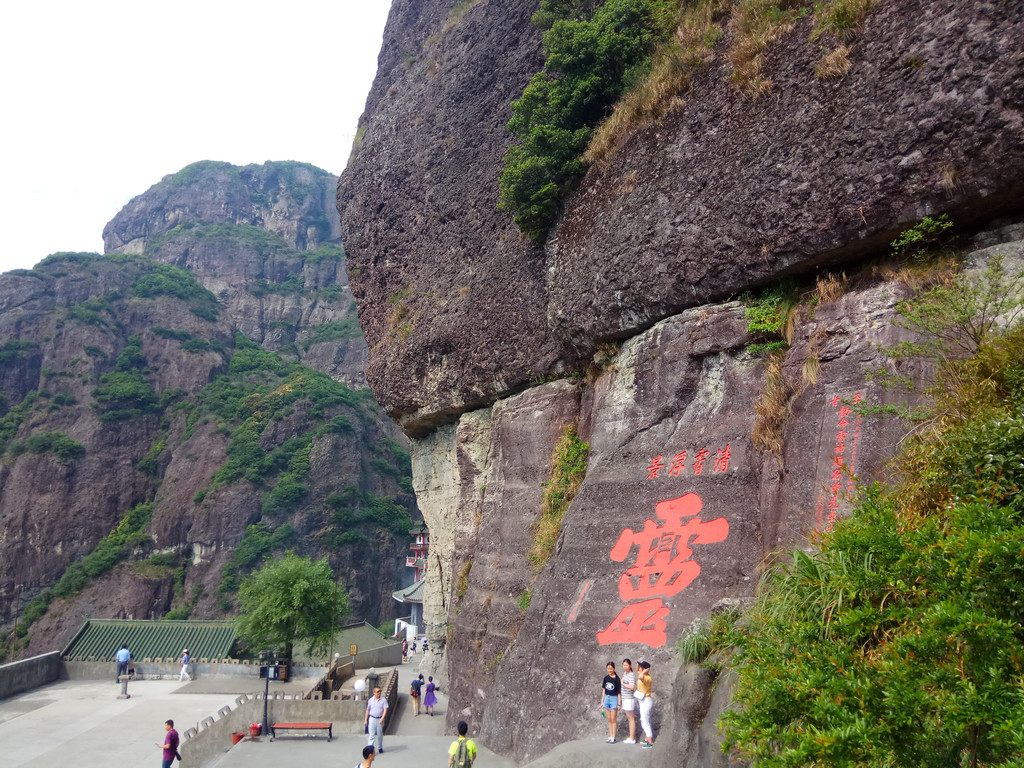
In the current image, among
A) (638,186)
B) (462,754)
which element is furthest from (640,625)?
(638,186)

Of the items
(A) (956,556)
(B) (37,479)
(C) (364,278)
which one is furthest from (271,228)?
(A) (956,556)

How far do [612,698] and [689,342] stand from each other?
4.65m

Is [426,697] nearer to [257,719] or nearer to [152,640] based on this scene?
[257,719]

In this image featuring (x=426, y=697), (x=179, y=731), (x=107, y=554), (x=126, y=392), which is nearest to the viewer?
(x=179, y=731)

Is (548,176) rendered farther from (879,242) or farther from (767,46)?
(879,242)

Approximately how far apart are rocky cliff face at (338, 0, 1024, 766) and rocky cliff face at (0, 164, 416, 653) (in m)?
39.6

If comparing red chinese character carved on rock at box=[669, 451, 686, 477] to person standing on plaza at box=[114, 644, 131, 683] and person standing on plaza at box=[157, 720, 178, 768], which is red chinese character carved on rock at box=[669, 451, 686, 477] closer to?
person standing on plaza at box=[157, 720, 178, 768]

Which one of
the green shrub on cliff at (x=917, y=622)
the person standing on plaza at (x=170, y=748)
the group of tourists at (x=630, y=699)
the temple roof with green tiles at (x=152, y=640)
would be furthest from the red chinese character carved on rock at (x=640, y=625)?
the temple roof with green tiles at (x=152, y=640)

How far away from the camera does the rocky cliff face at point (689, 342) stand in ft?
23.4

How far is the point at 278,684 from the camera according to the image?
19.7 meters

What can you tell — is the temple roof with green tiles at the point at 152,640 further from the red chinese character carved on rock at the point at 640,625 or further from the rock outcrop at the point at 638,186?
the red chinese character carved on rock at the point at 640,625

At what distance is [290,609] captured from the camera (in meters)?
21.3

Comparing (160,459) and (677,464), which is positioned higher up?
(160,459)

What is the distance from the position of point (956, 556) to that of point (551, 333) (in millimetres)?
8807
